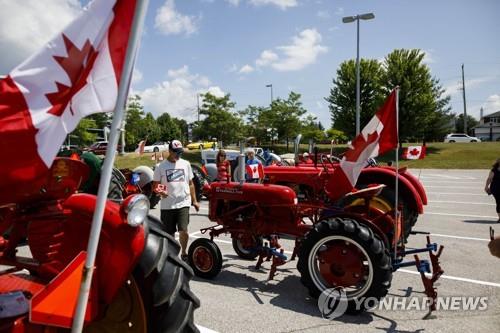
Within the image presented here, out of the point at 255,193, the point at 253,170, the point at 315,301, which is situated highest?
the point at 253,170

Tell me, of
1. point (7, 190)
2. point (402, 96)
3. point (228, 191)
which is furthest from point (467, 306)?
point (402, 96)

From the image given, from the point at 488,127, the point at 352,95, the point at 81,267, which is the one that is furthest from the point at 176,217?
the point at 488,127

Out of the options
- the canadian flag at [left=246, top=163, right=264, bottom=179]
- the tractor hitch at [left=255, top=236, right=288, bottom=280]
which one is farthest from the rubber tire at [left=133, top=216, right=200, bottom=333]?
the canadian flag at [left=246, top=163, right=264, bottom=179]

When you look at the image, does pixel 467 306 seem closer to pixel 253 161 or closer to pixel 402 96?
pixel 253 161

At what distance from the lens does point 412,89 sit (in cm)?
3238

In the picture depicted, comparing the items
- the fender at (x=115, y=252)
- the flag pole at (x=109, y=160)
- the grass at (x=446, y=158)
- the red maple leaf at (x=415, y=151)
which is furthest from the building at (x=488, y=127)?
the flag pole at (x=109, y=160)

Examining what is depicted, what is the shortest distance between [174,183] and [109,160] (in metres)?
3.69

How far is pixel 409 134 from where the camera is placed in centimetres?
3272

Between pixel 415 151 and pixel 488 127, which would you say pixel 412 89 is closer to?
pixel 415 151

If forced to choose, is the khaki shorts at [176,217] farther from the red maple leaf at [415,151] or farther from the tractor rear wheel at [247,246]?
the red maple leaf at [415,151]

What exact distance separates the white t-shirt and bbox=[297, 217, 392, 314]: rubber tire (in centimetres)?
188

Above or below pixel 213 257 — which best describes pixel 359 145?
above

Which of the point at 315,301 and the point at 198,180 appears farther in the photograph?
the point at 198,180

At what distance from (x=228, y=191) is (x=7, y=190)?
3.95 m
